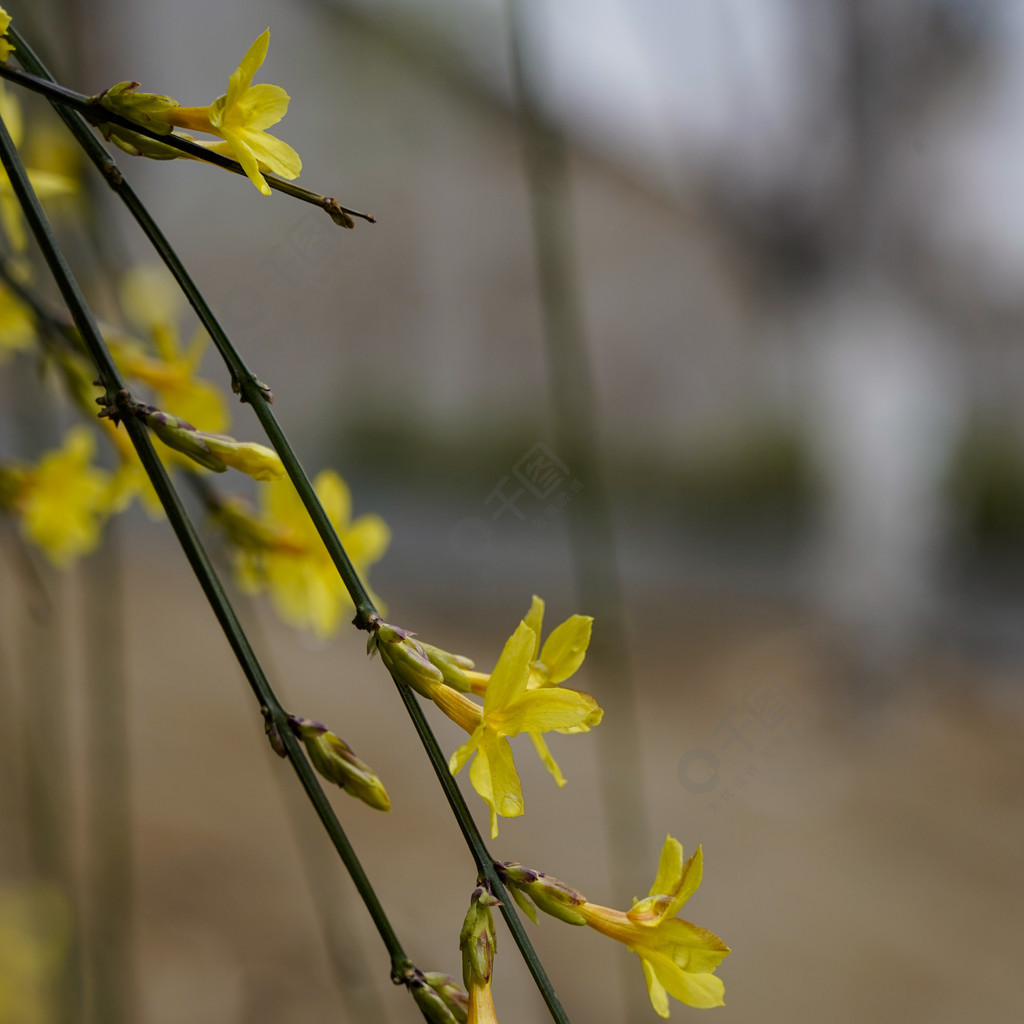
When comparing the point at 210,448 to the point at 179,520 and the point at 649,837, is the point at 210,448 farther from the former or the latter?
the point at 649,837

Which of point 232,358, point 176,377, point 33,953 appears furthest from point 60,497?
point 33,953

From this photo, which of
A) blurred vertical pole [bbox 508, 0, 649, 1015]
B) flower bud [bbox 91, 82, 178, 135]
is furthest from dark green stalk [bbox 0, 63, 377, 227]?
blurred vertical pole [bbox 508, 0, 649, 1015]

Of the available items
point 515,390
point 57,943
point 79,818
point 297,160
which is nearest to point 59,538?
point 297,160

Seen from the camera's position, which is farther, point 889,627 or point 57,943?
point 889,627

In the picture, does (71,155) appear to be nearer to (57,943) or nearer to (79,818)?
(57,943)

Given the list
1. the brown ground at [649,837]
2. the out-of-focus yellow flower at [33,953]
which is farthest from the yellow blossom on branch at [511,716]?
the out-of-focus yellow flower at [33,953]

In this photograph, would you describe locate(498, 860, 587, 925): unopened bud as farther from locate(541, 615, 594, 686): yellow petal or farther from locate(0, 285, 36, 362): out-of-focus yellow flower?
locate(0, 285, 36, 362): out-of-focus yellow flower

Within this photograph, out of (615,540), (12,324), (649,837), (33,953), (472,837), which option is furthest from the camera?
(615,540)
